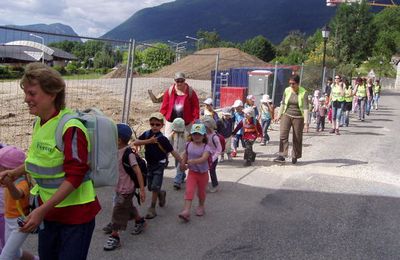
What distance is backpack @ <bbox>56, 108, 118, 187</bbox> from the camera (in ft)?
9.10

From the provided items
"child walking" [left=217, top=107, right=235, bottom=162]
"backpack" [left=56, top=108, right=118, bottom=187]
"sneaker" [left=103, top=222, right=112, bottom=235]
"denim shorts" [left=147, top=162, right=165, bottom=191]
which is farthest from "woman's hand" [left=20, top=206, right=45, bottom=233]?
"child walking" [left=217, top=107, right=235, bottom=162]

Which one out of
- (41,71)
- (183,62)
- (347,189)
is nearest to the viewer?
(41,71)

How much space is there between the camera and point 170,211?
237 inches

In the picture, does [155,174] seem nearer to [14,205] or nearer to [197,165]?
[197,165]

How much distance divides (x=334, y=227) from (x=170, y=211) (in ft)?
6.68

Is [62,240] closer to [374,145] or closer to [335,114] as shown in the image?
[374,145]

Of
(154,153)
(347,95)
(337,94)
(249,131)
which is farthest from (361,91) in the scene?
(154,153)

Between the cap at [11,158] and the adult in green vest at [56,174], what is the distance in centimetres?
81

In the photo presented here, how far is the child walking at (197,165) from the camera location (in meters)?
5.68

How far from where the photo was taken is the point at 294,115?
930 cm

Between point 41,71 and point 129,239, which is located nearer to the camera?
point 41,71

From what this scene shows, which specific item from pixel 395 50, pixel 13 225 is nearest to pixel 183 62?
pixel 13 225

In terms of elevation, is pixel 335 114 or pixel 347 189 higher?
pixel 335 114

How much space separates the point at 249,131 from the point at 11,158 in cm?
610
